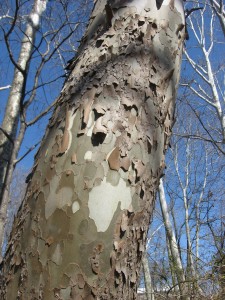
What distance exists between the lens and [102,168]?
75cm

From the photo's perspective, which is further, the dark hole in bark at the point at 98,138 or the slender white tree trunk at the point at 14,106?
the slender white tree trunk at the point at 14,106

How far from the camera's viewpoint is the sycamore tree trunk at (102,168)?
67 centimetres

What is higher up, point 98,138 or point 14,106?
point 14,106

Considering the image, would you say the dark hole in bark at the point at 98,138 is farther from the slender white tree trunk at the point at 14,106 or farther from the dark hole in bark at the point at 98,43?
the slender white tree trunk at the point at 14,106

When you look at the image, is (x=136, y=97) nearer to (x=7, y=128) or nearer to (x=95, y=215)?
(x=95, y=215)

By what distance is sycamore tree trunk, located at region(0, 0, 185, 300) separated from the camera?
26.3 inches

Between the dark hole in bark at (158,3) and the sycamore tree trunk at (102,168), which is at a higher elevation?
the dark hole in bark at (158,3)

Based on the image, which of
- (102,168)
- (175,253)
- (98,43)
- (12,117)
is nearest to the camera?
(102,168)

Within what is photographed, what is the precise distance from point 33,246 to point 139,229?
0.78ft

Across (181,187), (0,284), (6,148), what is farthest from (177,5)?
(181,187)

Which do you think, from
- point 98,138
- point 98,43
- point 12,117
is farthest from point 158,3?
point 12,117

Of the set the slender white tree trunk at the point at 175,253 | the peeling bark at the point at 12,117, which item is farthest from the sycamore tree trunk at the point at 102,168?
the slender white tree trunk at the point at 175,253

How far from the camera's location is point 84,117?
0.81 metres

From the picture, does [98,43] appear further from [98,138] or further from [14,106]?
[14,106]
